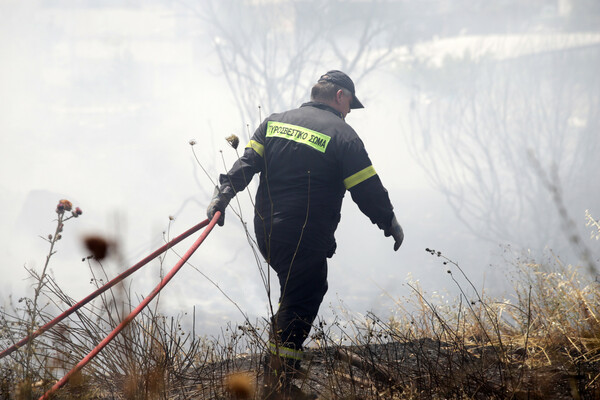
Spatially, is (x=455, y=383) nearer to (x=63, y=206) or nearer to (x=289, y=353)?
(x=289, y=353)

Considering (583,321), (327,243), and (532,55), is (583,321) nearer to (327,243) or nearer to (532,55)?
(327,243)

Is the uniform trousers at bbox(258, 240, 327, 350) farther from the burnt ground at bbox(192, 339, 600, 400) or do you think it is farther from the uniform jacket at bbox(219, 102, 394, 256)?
the burnt ground at bbox(192, 339, 600, 400)

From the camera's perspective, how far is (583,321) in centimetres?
284

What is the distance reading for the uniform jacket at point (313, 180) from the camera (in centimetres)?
273

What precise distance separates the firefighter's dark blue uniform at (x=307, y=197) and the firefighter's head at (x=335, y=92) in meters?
0.19

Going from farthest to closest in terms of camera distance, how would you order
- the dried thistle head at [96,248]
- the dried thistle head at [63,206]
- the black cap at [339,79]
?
the black cap at [339,79]
the dried thistle head at [96,248]
the dried thistle head at [63,206]

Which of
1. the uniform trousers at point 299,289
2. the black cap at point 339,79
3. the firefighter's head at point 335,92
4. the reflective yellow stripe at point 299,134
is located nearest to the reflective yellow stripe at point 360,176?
the reflective yellow stripe at point 299,134

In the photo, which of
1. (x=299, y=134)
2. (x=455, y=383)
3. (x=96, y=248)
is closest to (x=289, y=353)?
(x=455, y=383)

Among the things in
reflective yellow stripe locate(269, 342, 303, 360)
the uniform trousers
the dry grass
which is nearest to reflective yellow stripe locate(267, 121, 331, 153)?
the uniform trousers

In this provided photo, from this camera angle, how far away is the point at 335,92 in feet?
10.3

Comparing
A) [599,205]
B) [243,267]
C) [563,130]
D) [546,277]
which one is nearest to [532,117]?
[563,130]

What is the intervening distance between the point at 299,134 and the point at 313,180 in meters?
0.32

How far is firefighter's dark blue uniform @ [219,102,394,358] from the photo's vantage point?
8.70 feet

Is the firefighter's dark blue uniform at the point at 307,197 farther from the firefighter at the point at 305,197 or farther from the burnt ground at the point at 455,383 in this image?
the burnt ground at the point at 455,383
